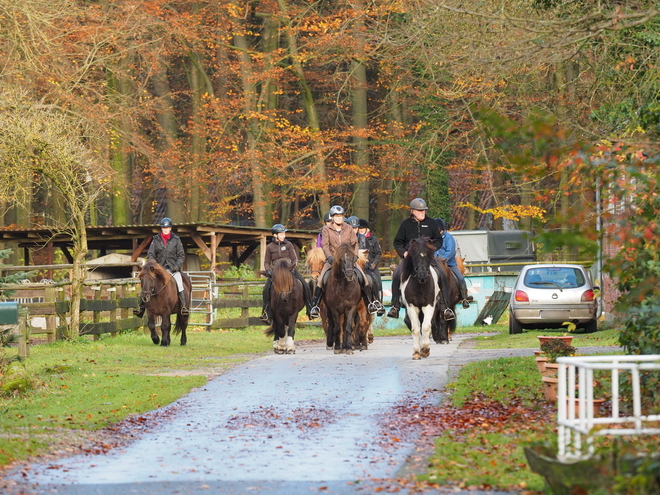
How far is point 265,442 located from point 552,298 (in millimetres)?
16612

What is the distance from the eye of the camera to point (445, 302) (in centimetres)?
1942

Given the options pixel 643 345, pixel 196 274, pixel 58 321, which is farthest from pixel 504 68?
pixel 196 274

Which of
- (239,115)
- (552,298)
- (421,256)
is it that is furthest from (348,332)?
(239,115)

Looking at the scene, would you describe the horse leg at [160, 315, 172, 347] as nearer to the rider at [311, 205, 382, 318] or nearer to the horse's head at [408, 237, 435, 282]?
the rider at [311, 205, 382, 318]

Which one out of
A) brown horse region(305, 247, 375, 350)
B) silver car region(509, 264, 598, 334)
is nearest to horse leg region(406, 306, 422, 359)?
brown horse region(305, 247, 375, 350)

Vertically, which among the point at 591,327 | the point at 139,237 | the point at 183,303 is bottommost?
the point at 591,327

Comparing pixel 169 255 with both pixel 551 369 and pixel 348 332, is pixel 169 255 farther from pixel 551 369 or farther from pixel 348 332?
pixel 551 369

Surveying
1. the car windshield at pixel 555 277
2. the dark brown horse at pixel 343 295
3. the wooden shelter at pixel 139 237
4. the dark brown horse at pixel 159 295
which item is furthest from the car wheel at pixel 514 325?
the wooden shelter at pixel 139 237

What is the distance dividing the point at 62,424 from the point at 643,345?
17.9 ft

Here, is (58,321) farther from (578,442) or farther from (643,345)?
(578,442)

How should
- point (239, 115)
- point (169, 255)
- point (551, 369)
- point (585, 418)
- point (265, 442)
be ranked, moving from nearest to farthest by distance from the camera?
1. point (585, 418)
2. point (265, 442)
3. point (551, 369)
4. point (169, 255)
5. point (239, 115)

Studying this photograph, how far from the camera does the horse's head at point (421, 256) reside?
18.1 m

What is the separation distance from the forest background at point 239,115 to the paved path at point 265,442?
10.2 meters

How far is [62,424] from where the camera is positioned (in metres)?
10.9
